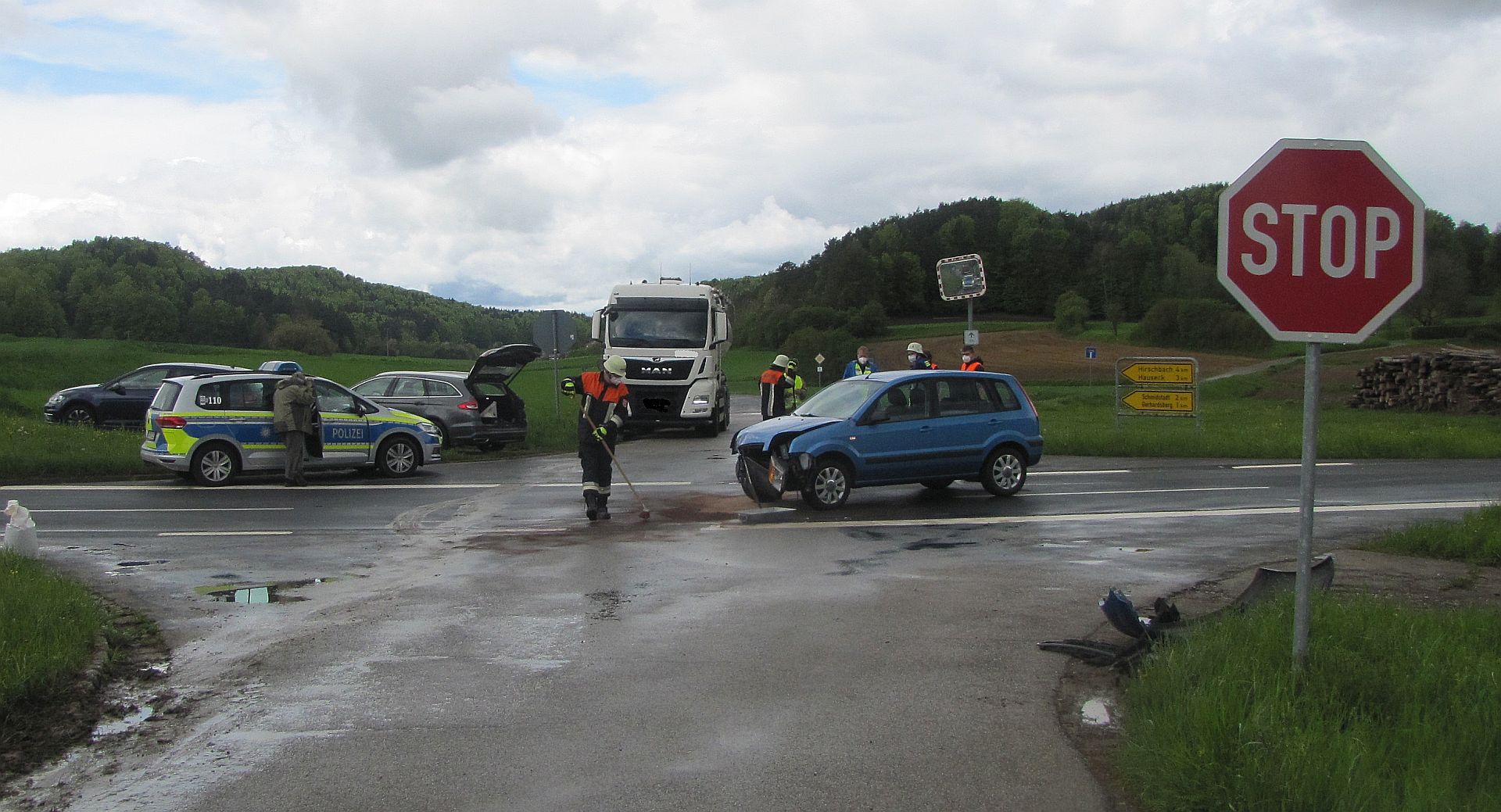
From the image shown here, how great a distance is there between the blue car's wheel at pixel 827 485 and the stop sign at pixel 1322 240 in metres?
8.73

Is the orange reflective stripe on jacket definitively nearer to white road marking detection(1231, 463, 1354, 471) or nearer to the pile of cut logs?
white road marking detection(1231, 463, 1354, 471)

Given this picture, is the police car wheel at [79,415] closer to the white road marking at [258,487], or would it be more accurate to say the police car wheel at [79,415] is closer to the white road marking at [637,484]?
the white road marking at [258,487]

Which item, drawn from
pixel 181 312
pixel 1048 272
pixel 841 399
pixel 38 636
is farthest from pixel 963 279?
pixel 1048 272

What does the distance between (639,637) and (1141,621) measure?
10.1 ft

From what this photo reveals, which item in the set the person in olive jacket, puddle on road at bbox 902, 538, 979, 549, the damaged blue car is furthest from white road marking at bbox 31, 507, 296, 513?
puddle on road at bbox 902, 538, 979, 549

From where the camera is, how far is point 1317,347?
5.17 m

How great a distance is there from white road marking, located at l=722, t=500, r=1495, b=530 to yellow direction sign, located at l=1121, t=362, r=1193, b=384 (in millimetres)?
8748

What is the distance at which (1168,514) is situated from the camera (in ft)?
43.8

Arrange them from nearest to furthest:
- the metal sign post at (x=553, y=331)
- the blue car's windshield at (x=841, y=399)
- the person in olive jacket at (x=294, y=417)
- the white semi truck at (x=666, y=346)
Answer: the blue car's windshield at (x=841, y=399), the person in olive jacket at (x=294, y=417), the white semi truck at (x=666, y=346), the metal sign post at (x=553, y=331)

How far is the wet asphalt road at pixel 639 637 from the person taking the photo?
16.4 ft

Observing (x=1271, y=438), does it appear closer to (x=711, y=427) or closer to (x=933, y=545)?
(x=711, y=427)

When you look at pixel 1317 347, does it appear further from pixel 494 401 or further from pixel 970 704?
pixel 494 401

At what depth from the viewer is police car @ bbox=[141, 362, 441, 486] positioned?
57.2 ft

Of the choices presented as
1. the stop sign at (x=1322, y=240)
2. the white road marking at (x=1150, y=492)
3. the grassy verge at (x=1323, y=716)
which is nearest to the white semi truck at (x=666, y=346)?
the white road marking at (x=1150, y=492)
